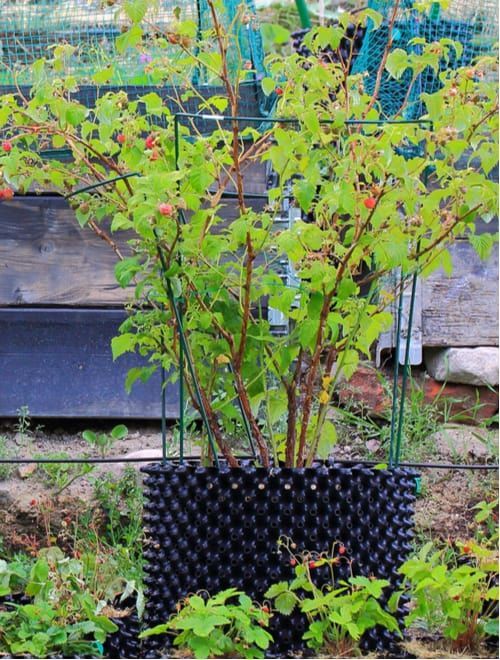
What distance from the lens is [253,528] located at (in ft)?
6.77

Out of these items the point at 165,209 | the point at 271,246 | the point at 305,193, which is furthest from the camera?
the point at 271,246

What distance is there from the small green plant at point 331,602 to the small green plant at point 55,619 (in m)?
0.37

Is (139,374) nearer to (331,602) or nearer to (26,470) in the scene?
(331,602)

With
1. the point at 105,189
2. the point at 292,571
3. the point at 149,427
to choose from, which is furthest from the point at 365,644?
the point at 149,427

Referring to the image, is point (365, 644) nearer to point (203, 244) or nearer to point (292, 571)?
point (292, 571)

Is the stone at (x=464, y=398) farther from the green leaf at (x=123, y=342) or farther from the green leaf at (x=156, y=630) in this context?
the green leaf at (x=156, y=630)

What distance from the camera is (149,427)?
351cm

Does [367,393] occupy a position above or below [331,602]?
below

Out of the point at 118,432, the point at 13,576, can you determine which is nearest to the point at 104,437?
the point at 118,432

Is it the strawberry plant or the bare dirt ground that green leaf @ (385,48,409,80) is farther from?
the bare dirt ground

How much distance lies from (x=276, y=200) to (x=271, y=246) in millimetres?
161

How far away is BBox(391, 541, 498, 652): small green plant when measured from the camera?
1945 millimetres

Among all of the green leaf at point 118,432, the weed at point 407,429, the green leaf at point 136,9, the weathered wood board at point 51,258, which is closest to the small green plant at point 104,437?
the green leaf at point 118,432

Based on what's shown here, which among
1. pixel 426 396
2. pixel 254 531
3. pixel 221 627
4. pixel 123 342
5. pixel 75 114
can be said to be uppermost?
pixel 75 114
